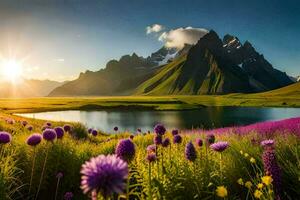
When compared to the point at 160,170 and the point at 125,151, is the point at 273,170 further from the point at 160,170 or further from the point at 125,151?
the point at 160,170

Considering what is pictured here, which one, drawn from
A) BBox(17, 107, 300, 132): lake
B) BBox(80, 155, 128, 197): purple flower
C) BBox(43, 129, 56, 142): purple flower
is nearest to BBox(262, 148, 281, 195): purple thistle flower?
BBox(80, 155, 128, 197): purple flower

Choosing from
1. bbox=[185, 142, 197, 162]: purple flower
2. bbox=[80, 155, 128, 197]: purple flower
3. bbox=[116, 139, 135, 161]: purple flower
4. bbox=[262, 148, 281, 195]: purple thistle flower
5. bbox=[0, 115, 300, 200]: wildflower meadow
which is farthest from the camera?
bbox=[185, 142, 197, 162]: purple flower

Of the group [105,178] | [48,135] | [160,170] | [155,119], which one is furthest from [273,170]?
[155,119]

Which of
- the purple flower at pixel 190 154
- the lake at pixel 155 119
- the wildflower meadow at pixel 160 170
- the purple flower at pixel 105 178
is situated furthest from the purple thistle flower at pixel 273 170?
the lake at pixel 155 119

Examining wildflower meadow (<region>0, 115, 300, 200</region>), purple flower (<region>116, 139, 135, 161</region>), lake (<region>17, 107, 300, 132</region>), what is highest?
purple flower (<region>116, 139, 135, 161</region>)

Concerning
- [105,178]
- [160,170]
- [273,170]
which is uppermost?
[105,178]

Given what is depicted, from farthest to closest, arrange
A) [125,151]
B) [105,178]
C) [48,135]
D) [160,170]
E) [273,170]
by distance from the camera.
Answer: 1. [48,135]
2. [160,170]
3. [273,170]
4. [125,151]
5. [105,178]

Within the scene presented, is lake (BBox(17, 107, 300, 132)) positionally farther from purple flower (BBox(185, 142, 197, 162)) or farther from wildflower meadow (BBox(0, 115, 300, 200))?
purple flower (BBox(185, 142, 197, 162))

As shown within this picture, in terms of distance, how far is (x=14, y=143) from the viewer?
38.9 feet

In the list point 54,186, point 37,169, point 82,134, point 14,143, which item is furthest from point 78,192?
point 82,134

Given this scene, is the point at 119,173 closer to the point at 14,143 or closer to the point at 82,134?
the point at 14,143

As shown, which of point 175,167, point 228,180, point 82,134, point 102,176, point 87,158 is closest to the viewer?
point 102,176

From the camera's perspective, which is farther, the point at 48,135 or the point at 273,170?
the point at 48,135

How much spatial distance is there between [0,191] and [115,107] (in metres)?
139
